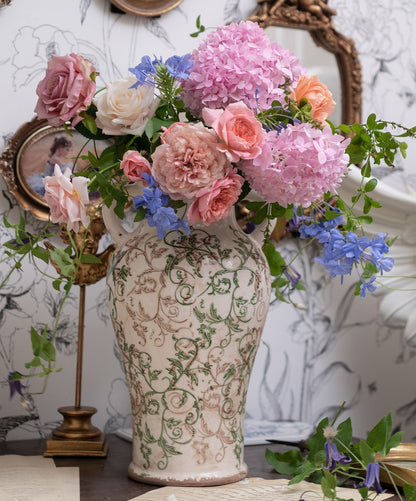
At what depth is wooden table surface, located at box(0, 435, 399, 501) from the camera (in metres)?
0.91

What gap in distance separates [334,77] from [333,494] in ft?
2.98

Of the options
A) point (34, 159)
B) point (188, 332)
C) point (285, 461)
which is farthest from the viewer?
point (34, 159)

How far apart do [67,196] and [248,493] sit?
412mm

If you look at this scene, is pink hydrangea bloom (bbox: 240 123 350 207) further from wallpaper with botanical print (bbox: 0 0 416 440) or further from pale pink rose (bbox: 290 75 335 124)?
wallpaper with botanical print (bbox: 0 0 416 440)

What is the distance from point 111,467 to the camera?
1039 millimetres

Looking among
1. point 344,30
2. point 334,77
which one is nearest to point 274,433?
point 334,77

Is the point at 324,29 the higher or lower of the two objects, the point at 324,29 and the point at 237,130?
the higher

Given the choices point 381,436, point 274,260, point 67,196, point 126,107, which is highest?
point 126,107

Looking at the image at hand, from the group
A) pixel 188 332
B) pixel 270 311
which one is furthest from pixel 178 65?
pixel 270 311

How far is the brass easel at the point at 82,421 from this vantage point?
107 centimetres

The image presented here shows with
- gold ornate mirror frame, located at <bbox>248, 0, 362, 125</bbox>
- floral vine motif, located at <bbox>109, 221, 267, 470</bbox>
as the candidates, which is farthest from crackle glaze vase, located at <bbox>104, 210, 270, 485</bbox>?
gold ornate mirror frame, located at <bbox>248, 0, 362, 125</bbox>

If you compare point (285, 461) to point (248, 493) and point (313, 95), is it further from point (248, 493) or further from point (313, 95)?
point (313, 95)

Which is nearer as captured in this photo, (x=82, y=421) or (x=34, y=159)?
(x=82, y=421)

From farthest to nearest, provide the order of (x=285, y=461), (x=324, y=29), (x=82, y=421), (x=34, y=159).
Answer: (x=324, y=29) < (x=34, y=159) < (x=82, y=421) < (x=285, y=461)
